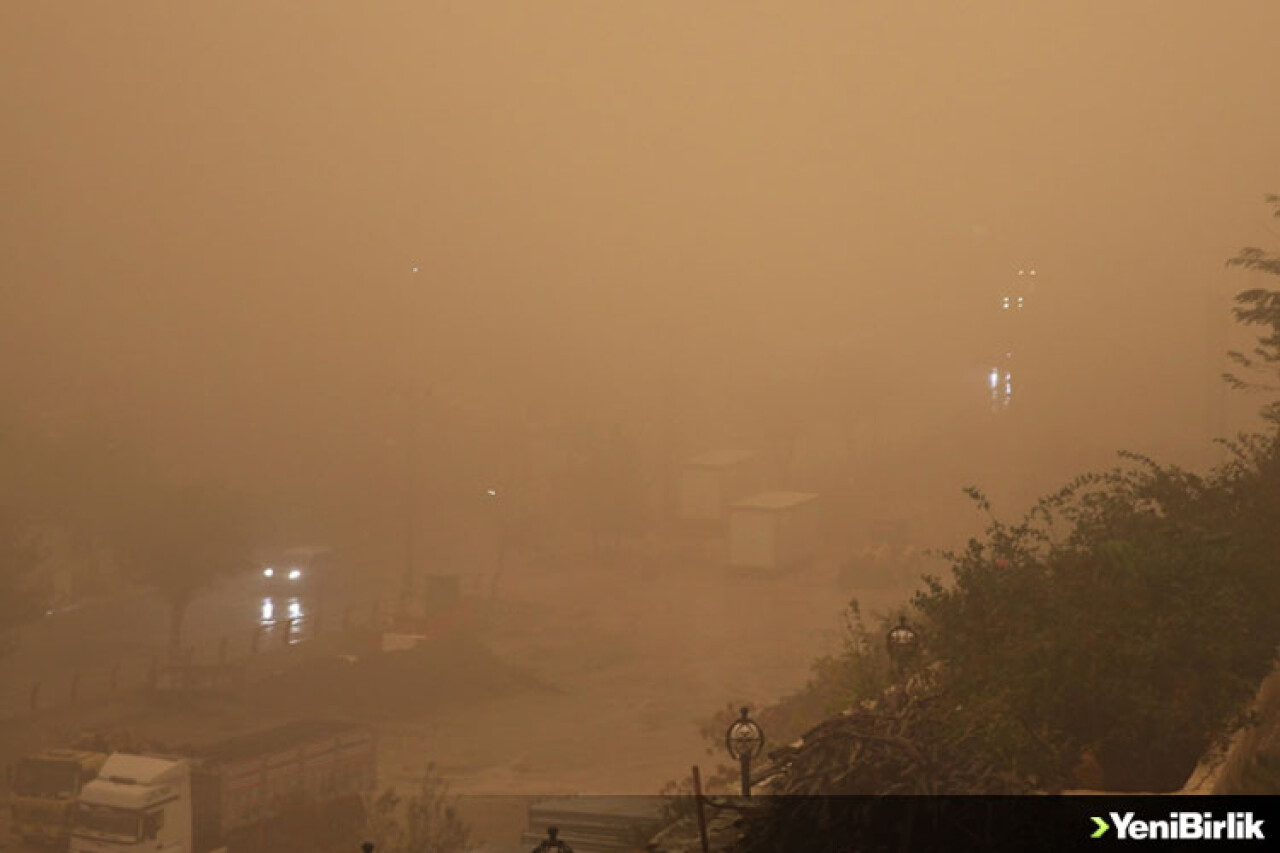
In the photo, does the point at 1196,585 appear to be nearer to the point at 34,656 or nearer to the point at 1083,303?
the point at 34,656

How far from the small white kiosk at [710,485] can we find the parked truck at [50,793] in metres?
36.4

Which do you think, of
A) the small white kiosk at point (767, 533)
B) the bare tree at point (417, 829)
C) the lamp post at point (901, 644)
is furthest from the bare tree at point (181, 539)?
the lamp post at point (901, 644)

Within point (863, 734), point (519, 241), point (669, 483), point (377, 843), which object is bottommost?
point (377, 843)

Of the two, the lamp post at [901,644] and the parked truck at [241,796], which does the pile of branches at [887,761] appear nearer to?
the lamp post at [901,644]

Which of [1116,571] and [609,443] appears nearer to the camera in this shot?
[1116,571]

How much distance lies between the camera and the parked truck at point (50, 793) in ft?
68.2

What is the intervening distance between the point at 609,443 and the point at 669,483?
888 cm

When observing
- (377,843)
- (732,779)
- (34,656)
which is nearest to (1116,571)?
(732,779)

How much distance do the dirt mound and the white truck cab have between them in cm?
1141

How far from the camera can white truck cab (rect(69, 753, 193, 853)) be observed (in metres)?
19.2

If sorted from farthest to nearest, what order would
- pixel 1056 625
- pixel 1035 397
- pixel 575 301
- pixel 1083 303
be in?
pixel 575 301
pixel 1083 303
pixel 1035 397
pixel 1056 625

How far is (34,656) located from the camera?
116ft

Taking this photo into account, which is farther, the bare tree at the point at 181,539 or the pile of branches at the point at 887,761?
the bare tree at the point at 181,539

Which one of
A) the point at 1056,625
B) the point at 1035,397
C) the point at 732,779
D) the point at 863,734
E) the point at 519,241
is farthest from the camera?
the point at 519,241
